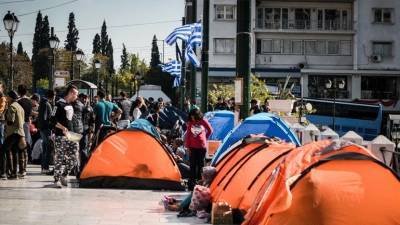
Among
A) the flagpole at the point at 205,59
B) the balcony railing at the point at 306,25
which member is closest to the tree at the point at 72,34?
the balcony railing at the point at 306,25

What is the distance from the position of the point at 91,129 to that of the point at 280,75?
1742 inches

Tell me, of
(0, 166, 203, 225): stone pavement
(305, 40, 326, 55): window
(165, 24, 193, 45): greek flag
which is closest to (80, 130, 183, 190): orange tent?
(0, 166, 203, 225): stone pavement

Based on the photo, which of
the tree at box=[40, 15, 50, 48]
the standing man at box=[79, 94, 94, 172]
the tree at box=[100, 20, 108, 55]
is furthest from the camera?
the tree at box=[100, 20, 108, 55]

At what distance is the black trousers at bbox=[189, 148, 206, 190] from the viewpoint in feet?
45.1

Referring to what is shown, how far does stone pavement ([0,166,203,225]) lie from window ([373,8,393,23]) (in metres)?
52.8

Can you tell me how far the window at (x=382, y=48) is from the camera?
60375 millimetres

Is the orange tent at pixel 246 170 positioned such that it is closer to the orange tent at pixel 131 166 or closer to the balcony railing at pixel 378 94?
the orange tent at pixel 131 166

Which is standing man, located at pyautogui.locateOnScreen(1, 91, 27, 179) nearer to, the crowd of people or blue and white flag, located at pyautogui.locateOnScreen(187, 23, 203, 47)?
the crowd of people

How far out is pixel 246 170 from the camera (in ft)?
32.1

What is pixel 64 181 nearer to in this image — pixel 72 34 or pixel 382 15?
pixel 382 15

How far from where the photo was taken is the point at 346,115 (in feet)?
161

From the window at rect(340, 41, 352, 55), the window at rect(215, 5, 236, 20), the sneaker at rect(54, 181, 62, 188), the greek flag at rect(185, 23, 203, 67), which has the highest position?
the window at rect(215, 5, 236, 20)

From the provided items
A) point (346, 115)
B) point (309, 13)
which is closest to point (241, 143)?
point (346, 115)

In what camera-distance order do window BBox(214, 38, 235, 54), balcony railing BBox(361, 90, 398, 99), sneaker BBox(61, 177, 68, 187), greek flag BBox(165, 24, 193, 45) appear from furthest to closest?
1. balcony railing BBox(361, 90, 398, 99)
2. window BBox(214, 38, 235, 54)
3. greek flag BBox(165, 24, 193, 45)
4. sneaker BBox(61, 177, 68, 187)
